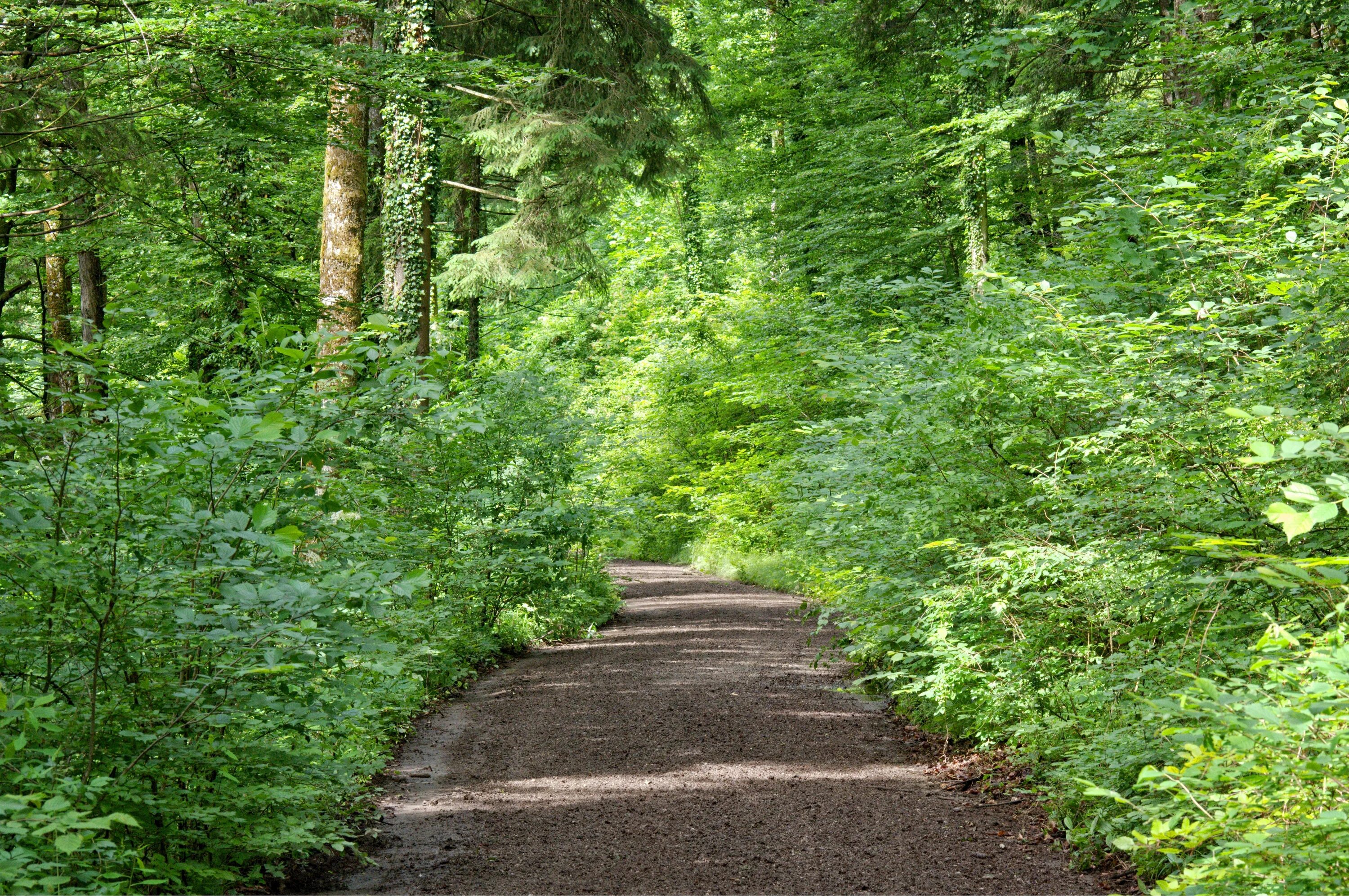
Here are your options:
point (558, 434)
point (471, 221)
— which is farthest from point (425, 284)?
point (471, 221)

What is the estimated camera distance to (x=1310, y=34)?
10211mm

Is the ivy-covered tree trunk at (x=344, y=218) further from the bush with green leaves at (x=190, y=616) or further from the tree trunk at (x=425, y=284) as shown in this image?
the bush with green leaves at (x=190, y=616)

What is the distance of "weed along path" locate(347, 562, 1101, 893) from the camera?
4293mm

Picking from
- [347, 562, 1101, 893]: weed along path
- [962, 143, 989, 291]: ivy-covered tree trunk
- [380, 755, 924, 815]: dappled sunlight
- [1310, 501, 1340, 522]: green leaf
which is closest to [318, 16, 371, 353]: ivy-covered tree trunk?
[347, 562, 1101, 893]: weed along path

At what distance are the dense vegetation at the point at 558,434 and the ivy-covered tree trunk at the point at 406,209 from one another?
0.13ft

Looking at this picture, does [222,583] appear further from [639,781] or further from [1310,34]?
[1310,34]

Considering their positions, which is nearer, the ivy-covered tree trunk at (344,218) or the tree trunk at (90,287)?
the ivy-covered tree trunk at (344,218)

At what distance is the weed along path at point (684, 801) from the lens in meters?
4.29

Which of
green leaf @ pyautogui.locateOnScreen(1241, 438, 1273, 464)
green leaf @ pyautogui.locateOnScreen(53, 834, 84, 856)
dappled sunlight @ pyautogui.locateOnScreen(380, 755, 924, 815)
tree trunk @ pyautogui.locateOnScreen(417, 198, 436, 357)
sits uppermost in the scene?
tree trunk @ pyautogui.locateOnScreen(417, 198, 436, 357)

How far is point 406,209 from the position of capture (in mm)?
10258

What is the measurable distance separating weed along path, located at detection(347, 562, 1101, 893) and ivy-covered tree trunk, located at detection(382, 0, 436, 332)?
4.15 metres

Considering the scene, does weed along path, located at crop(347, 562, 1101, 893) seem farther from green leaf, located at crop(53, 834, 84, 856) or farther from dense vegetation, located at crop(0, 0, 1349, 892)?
green leaf, located at crop(53, 834, 84, 856)

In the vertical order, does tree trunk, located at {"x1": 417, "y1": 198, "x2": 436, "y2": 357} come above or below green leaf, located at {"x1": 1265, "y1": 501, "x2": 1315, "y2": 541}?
above

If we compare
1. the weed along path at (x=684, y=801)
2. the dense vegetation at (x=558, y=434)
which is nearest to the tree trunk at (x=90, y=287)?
the dense vegetation at (x=558, y=434)
